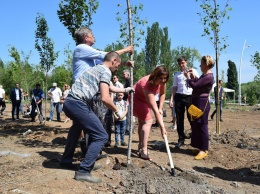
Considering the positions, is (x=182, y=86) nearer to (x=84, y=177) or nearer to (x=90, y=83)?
(x=90, y=83)

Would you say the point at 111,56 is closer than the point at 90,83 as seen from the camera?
No

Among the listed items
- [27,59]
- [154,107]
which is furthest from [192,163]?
[27,59]

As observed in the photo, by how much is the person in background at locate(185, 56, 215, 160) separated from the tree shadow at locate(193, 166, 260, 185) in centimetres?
62

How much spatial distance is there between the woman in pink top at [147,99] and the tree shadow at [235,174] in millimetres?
1019

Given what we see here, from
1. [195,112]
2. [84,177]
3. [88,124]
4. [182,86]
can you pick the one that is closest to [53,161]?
[84,177]

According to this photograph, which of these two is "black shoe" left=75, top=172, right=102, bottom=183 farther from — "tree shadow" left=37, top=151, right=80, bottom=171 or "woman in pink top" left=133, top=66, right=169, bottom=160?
"woman in pink top" left=133, top=66, right=169, bottom=160

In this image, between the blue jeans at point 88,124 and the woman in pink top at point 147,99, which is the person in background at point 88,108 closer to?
the blue jeans at point 88,124

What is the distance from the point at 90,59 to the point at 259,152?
14.6ft

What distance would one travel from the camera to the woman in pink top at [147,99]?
17.5ft

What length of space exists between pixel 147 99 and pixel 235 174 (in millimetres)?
2039

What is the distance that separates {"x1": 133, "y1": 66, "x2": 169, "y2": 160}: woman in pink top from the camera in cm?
533

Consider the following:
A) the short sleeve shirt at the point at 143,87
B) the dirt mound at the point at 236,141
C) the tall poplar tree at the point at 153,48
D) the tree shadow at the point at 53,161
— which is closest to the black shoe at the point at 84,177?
the tree shadow at the point at 53,161

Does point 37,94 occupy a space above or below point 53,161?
above

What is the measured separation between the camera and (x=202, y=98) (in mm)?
6227
